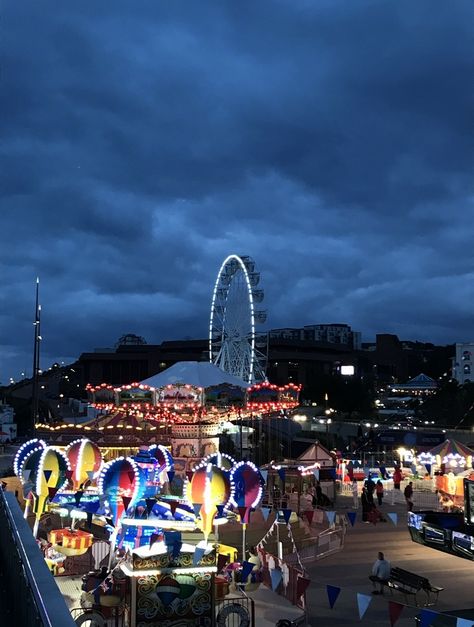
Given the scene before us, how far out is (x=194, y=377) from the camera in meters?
29.5

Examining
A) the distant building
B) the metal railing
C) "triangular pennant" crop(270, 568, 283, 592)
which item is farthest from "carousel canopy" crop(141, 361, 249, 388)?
the distant building

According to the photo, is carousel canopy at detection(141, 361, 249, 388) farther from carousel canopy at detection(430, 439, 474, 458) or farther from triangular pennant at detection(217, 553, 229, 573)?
triangular pennant at detection(217, 553, 229, 573)

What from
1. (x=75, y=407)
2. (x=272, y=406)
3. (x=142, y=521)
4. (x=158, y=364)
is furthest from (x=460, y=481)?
(x=158, y=364)

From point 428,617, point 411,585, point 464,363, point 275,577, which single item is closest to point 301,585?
point 275,577

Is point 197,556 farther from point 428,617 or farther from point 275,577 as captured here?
point 275,577

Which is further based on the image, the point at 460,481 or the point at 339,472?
the point at 339,472

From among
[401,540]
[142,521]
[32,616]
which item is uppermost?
[32,616]

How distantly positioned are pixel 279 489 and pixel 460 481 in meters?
6.40

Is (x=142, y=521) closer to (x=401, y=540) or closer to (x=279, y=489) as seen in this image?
(x=401, y=540)

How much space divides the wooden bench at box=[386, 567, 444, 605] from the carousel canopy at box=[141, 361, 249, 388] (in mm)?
16718

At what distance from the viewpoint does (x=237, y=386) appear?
95.7 ft

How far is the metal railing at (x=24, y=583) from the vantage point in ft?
9.33

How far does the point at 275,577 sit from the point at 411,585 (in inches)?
101

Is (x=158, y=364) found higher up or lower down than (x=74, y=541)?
higher up
